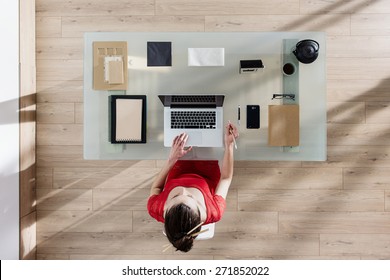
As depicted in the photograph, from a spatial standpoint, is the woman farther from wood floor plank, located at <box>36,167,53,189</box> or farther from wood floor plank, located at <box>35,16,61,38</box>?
wood floor plank, located at <box>35,16,61,38</box>

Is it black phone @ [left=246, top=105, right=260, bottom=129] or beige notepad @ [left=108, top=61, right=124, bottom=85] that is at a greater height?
beige notepad @ [left=108, top=61, right=124, bottom=85]

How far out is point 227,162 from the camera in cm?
185

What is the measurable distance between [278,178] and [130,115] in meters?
1.18

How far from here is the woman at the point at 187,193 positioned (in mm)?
1464

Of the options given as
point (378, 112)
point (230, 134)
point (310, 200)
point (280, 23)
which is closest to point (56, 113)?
point (230, 134)

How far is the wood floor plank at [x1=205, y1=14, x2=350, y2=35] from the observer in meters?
2.37

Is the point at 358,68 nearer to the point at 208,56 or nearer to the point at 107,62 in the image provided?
the point at 208,56

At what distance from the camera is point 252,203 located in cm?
239

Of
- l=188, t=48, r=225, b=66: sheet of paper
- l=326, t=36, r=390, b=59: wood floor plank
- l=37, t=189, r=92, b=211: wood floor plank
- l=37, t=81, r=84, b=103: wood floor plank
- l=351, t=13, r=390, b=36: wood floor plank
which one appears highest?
l=351, t=13, r=390, b=36: wood floor plank

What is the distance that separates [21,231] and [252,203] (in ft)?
5.42

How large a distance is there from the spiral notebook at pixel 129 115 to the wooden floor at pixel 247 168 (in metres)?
0.55

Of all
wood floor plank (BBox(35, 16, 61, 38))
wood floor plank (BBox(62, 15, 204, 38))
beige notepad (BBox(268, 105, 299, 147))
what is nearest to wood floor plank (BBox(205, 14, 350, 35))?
wood floor plank (BBox(62, 15, 204, 38))

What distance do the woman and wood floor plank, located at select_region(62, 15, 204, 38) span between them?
3.09 feet
